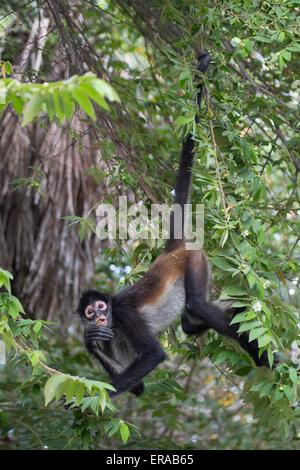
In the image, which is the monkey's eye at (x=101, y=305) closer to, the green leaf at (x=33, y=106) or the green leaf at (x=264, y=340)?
the green leaf at (x=264, y=340)

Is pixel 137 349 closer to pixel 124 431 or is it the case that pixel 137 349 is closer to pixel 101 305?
pixel 101 305

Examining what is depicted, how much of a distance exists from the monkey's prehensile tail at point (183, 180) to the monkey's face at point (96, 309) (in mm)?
602

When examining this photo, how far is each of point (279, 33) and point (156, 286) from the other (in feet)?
5.82

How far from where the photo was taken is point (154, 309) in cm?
390

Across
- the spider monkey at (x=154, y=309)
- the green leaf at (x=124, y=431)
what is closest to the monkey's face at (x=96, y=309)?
the spider monkey at (x=154, y=309)

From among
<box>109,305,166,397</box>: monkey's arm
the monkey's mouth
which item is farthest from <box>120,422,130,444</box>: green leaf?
the monkey's mouth

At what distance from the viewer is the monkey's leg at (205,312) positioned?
3.34 m

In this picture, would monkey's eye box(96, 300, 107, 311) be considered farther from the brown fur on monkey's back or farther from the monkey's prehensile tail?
the monkey's prehensile tail

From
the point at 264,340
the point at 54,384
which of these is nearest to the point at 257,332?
the point at 264,340

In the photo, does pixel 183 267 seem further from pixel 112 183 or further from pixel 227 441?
pixel 227 441

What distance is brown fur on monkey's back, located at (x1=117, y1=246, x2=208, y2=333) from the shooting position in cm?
383

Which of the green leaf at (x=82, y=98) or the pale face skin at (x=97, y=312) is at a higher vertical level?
the green leaf at (x=82, y=98)

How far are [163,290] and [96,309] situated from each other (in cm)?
47

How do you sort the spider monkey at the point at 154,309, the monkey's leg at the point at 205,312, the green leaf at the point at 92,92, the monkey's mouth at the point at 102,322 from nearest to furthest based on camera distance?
the green leaf at the point at 92,92 → the monkey's leg at the point at 205,312 → the spider monkey at the point at 154,309 → the monkey's mouth at the point at 102,322
